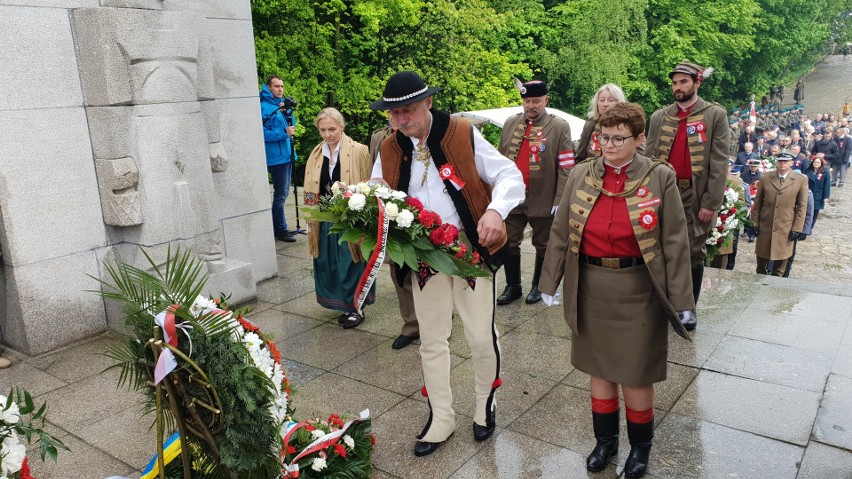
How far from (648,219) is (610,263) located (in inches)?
12.1

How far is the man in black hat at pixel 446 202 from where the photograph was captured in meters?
3.91

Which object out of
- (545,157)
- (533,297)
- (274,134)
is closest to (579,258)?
(545,157)

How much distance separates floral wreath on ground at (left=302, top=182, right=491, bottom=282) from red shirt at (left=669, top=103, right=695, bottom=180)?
2.93 meters

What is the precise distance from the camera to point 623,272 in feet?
12.1

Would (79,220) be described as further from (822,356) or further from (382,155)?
(822,356)

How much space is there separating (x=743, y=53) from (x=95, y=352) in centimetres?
2889

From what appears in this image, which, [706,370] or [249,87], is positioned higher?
Answer: [249,87]

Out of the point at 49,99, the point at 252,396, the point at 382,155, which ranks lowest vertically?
the point at 252,396

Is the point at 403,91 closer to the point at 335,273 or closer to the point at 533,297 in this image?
the point at 335,273

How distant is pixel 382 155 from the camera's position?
4141mm

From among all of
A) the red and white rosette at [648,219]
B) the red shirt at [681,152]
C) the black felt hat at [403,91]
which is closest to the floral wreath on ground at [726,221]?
the red shirt at [681,152]

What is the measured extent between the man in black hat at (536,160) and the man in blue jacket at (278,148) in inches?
149

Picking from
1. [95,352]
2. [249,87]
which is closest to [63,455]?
[95,352]

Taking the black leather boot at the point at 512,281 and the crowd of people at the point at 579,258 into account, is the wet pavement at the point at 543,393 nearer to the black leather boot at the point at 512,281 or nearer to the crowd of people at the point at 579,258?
the black leather boot at the point at 512,281
